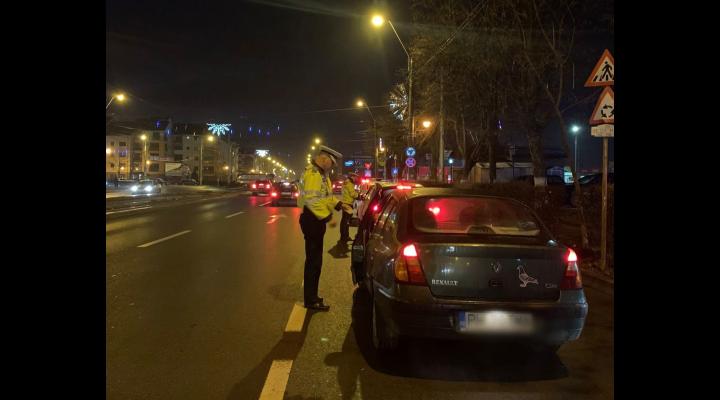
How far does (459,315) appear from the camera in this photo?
169 inches

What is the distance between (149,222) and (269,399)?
14.9 meters

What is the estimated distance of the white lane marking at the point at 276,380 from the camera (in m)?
3.92

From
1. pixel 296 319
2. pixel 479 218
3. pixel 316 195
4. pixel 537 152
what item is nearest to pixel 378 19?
pixel 537 152

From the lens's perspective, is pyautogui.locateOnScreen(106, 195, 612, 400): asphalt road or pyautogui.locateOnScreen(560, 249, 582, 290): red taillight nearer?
pyautogui.locateOnScreen(106, 195, 612, 400): asphalt road

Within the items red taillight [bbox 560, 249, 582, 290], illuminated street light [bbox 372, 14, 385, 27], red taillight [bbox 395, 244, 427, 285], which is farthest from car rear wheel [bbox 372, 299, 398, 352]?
illuminated street light [bbox 372, 14, 385, 27]

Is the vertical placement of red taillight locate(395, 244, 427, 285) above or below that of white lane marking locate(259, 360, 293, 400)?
above

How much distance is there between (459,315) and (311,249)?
2515 millimetres

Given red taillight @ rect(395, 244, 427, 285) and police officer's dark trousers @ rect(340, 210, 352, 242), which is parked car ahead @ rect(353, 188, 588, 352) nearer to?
red taillight @ rect(395, 244, 427, 285)

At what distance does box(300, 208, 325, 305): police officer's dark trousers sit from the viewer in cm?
638

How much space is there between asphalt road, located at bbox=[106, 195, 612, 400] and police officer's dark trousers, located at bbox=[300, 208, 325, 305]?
10.3 inches

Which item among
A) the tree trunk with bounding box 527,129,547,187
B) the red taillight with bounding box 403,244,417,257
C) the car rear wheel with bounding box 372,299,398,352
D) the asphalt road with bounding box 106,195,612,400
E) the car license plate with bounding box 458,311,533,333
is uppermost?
the tree trunk with bounding box 527,129,547,187

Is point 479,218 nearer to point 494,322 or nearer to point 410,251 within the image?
point 410,251
